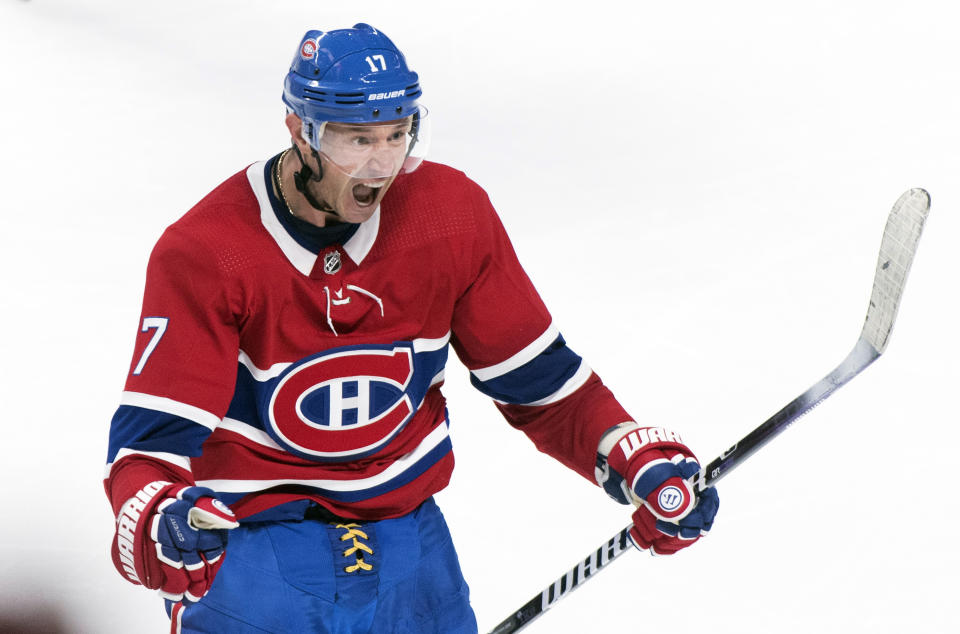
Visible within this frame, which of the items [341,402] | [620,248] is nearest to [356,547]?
[341,402]

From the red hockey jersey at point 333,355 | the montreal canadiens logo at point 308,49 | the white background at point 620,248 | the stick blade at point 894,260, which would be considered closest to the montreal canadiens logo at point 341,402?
the red hockey jersey at point 333,355

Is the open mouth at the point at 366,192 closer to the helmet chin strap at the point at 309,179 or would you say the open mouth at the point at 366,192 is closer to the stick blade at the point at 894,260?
the helmet chin strap at the point at 309,179

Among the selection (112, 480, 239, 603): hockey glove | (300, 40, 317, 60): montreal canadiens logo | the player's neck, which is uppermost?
(300, 40, 317, 60): montreal canadiens logo

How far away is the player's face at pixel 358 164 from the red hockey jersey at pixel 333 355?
0.08 metres

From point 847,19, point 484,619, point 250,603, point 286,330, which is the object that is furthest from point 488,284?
point 847,19

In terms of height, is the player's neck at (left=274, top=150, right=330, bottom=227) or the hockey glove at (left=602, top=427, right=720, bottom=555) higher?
the player's neck at (left=274, top=150, right=330, bottom=227)

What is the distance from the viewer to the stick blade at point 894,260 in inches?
86.1

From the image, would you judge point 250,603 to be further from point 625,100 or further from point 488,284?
point 625,100

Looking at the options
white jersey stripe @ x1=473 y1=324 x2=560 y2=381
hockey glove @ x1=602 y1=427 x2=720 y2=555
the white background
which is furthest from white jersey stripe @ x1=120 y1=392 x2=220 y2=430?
the white background

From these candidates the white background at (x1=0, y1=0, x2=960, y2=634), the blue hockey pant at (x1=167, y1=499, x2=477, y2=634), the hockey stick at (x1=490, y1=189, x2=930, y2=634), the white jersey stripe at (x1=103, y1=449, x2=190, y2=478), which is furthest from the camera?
the white background at (x1=0, y1=0, x2=960, y2=634)

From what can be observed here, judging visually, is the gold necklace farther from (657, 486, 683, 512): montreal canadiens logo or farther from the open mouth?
(657, 486, 683, 512): montreal canadiens logo

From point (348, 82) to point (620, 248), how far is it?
7.76ft

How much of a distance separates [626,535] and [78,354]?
1.82 metres

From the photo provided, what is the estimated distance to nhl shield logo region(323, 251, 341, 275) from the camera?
2119mm
